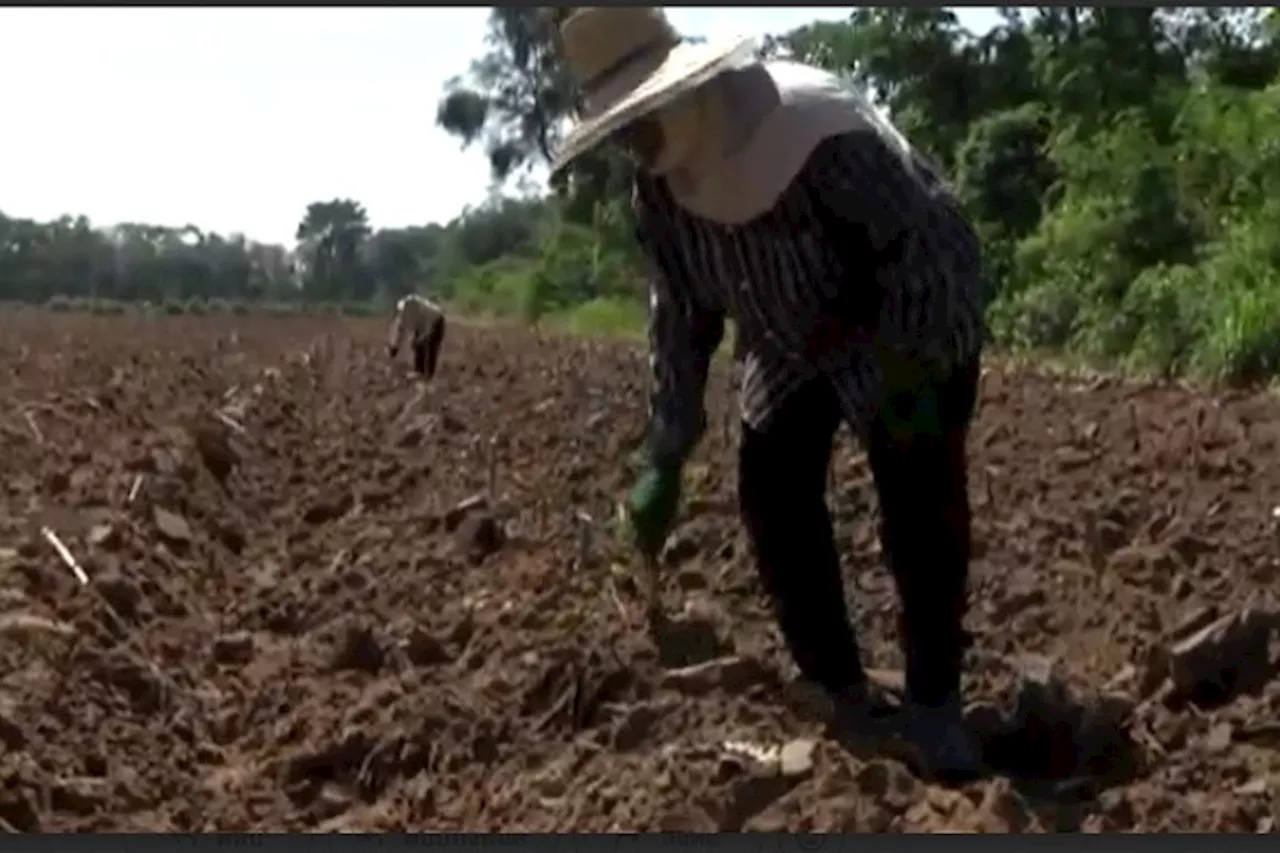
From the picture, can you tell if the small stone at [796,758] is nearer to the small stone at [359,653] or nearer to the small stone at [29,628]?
the small stone at [359,653]

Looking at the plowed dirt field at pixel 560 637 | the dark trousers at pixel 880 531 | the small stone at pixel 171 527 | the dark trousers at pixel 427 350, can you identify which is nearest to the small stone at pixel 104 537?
the plowed dirt field at pixel 560 637

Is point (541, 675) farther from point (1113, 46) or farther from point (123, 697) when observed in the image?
point (1113, 46)

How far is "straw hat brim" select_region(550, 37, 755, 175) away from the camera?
388cm

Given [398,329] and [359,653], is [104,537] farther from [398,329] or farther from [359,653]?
[398,329]

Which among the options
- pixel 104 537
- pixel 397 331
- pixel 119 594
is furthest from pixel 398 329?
pixel 119 594

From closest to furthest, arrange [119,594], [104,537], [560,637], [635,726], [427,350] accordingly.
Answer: [635,726], [560,637], [119,594], [104,537], [427,350]

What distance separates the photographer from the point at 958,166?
2019 cm

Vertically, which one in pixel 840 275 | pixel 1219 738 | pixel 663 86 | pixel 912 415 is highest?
pixel 663 86

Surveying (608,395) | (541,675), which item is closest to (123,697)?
(541,675)

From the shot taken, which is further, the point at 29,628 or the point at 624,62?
the point at 29,628

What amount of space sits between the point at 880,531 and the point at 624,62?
3.15ft

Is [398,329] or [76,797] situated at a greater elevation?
[398,329]

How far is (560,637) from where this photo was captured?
520 cm

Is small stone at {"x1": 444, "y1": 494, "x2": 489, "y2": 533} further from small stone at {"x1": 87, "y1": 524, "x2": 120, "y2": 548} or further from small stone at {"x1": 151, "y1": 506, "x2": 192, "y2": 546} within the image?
small stone at {"x1": 87, "y1": 524, "x2": 120, "y2": 548}
